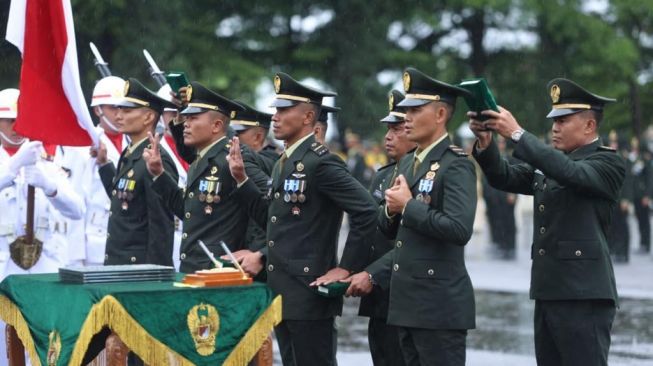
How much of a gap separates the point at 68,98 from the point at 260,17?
22007mm

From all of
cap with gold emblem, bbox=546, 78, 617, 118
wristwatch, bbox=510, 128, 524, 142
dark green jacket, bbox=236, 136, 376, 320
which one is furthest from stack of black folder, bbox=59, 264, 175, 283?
cap with gold emblem, bbox=546, 78, 617, 118

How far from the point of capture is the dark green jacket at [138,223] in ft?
30.8

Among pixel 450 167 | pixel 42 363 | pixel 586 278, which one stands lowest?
pixel 42 363

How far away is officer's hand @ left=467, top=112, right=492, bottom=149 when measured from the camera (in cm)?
742


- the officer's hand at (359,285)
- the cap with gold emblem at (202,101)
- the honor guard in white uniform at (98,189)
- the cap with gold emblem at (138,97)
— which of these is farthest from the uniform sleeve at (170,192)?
the honor guard in white uniform at (98,189)

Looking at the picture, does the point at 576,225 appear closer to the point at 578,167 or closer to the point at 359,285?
the point at 578,167

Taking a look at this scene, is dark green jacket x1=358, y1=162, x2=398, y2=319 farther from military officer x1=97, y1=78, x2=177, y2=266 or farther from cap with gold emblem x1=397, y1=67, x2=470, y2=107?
military officer x1=97, y1=78, x2=177, y2=266

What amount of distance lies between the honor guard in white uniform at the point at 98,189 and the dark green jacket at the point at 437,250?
4036 millimetres

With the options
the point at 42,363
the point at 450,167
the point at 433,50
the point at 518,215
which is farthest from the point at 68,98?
the point at 433,50

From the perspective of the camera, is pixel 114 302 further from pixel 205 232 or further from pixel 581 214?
pixel 581 214

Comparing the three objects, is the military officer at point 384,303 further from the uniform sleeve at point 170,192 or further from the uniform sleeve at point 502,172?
the uniform sleeve at point 170,192

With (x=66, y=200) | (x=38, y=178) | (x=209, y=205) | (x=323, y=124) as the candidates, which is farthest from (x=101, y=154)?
(x=209, y=205)

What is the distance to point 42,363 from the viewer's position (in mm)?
7992

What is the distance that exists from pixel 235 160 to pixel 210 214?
656 mm
